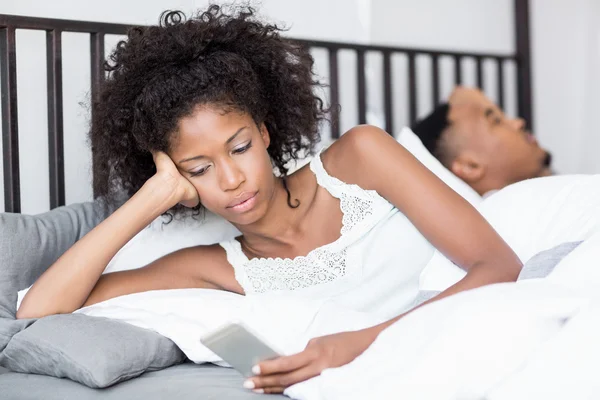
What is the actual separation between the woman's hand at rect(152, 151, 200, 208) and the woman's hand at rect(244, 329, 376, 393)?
1.58 ft

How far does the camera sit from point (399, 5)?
117 inches

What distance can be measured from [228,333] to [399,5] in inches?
84.0

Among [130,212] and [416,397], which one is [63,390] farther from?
[416,397]

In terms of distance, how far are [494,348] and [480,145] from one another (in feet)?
5.00

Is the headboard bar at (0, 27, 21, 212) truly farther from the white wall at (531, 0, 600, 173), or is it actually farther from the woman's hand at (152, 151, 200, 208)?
the white wall at (531, 0, 600, 173)

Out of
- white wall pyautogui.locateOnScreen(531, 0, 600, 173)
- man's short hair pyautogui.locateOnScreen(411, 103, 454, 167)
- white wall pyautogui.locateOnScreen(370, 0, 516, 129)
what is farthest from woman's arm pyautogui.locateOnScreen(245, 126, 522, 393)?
white wall pyautogui.locateOnScreen(531, 0, 600, 173)

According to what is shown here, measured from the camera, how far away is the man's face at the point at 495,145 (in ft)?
7.93

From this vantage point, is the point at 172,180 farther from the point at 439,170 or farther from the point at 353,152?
the point at 439,170

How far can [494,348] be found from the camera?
3.14 feet

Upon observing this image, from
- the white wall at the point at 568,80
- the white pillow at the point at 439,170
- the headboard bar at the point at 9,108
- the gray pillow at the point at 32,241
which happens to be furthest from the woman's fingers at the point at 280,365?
the white wall at the point at 568,80

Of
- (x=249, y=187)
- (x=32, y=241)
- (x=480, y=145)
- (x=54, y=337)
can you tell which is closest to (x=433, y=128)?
(x=480, y=145)

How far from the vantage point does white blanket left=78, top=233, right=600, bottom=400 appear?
0.93 meters

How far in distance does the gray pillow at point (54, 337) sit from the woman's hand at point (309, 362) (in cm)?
26

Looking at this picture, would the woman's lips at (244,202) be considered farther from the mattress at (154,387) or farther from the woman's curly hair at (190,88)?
the mattress at (154,387)
